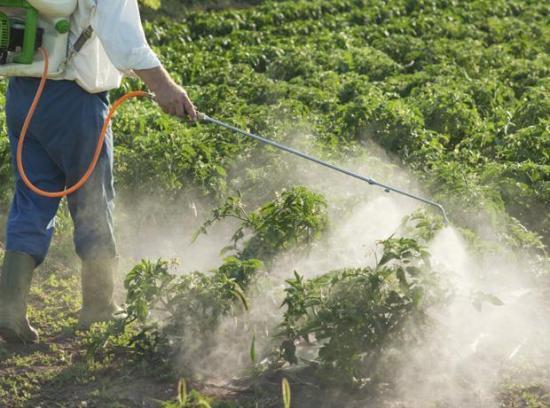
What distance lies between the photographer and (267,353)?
14.5 feet

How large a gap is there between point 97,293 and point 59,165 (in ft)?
2.02

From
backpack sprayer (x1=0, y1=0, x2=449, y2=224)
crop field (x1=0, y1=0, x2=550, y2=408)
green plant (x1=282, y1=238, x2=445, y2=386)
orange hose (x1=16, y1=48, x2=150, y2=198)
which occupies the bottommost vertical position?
crop field (x1=0, y1=0, x2=550, y2=408)

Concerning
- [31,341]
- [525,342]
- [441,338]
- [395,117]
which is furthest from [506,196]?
[31,341]

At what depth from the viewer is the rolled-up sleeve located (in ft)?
14.1

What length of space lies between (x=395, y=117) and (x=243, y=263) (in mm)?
2842

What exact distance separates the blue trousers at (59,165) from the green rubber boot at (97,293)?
6 centimetres

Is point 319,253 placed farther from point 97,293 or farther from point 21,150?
point 21,150

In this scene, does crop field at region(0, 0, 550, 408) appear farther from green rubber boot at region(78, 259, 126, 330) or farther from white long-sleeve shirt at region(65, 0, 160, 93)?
white long-sleeve shirt at region(65, 0, 160, 93)

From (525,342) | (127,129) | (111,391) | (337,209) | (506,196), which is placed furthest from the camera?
(127,129)

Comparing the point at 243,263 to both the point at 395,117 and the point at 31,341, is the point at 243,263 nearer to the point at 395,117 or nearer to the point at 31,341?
the point at 31,341

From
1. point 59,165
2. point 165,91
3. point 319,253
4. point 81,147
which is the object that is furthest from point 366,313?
point 59,165

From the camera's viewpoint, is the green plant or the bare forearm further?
the bare forearm

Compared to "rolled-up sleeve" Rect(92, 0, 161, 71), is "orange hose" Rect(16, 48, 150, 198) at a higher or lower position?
lower

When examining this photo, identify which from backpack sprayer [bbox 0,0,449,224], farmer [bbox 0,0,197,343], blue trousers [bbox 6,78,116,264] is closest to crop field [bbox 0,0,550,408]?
farmer [bbox 0,0,197,343]
